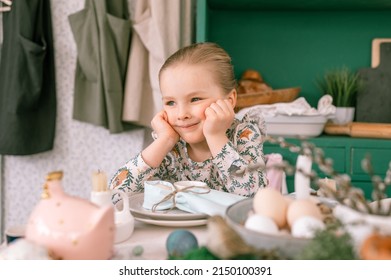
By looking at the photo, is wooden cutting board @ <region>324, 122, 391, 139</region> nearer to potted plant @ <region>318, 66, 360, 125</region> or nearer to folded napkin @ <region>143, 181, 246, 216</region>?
potted plant @ <region>318, 66, 360, 125</region>

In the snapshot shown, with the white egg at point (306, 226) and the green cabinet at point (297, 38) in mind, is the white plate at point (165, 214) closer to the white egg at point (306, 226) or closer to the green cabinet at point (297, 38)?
the white egg at point (306, 226)

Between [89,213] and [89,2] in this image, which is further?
[89,2]

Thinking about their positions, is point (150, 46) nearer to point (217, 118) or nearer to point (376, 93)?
point (376, 93)

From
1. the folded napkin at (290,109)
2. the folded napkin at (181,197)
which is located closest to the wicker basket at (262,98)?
the folded napkin at (290,109)

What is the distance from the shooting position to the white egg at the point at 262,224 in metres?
0.68

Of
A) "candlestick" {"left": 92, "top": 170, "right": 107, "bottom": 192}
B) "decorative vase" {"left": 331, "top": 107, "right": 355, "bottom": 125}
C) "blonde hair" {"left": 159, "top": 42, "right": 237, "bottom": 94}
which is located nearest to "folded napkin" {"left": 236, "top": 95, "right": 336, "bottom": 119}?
"decorative vase" {"left": 331, "top": 107, "right": 355, "bottom": 125}

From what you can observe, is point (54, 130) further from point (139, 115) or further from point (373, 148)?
point (373, 148)

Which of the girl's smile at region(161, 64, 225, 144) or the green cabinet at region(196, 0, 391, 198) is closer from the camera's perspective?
the girl's smile at region(161, 64, 225, 144)

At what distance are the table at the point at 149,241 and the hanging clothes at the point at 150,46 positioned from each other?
5.37 feet

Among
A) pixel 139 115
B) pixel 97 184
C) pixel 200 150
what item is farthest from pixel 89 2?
pixel 97 184

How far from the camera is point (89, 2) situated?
8.65ft

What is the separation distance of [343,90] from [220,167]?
5.27 ft

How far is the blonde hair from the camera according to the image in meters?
1.35

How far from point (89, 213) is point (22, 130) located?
2.19 meters
